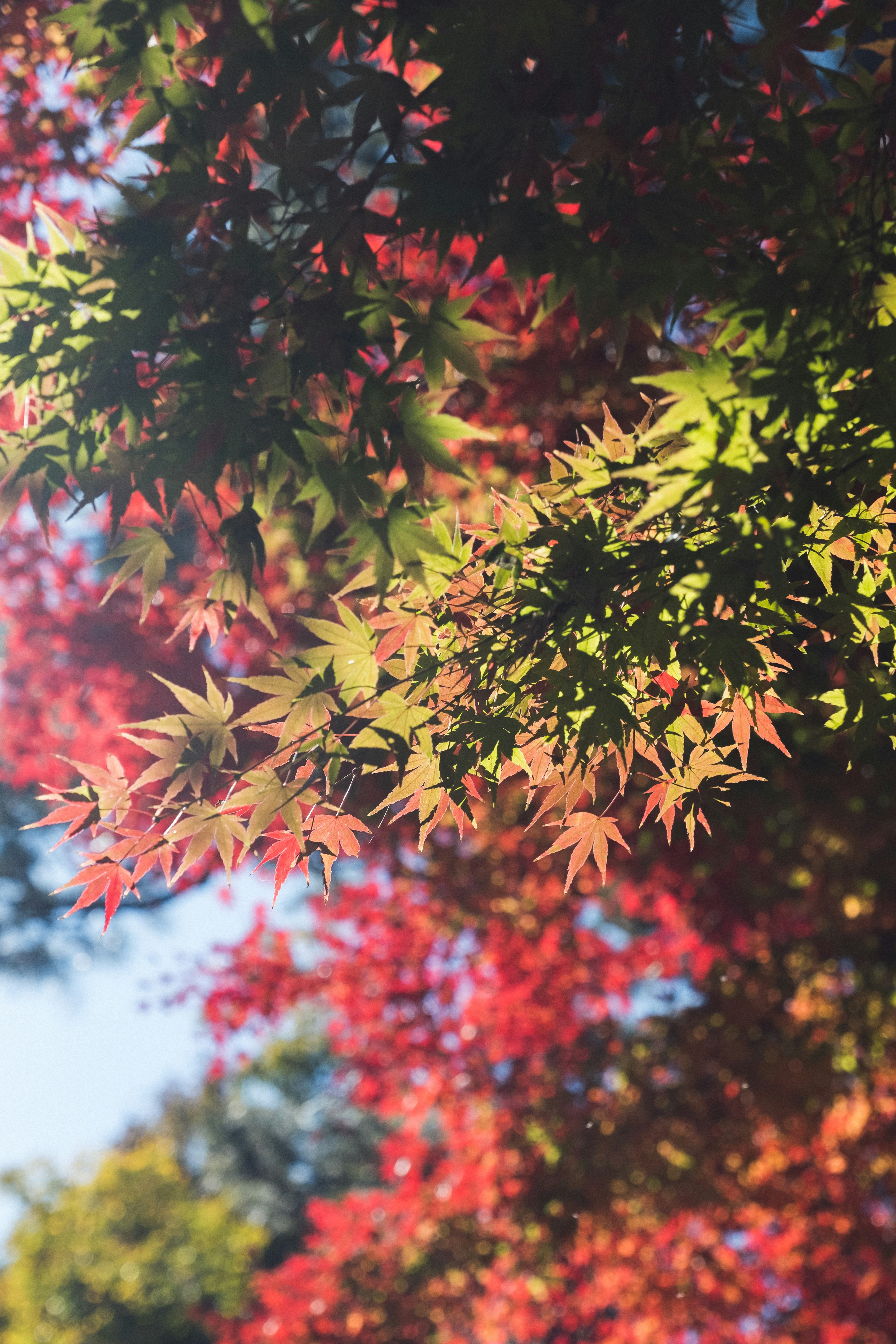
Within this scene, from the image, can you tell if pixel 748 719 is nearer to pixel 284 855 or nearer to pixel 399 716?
pixel 399 716

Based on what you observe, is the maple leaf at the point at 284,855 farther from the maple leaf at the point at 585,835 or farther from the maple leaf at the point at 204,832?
the maple leaf at the point at 585,835

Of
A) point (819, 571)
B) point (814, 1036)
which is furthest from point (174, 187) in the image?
point (814, 1036)

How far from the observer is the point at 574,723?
1895 mm

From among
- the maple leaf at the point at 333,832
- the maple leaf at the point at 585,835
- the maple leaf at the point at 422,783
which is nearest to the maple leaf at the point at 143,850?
the maple leaf at the point at 333,832

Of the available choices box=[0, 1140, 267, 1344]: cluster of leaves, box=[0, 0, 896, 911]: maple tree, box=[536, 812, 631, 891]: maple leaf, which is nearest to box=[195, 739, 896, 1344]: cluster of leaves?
box=[536, 812, 631, 891]: maple leaf

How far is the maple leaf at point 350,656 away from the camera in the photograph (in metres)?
1.81

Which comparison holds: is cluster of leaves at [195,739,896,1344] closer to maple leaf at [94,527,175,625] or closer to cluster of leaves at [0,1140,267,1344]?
maple leaf at [94,527,175,625]

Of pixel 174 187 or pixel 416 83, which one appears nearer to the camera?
pixel 174 187

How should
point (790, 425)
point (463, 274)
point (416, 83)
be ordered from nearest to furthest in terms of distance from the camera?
point (790, 425), point (416, 83), point (463, 274)

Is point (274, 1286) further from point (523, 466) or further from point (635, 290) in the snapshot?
point (635, 290)

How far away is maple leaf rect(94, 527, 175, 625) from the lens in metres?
2.14

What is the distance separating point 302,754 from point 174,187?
1409 mm

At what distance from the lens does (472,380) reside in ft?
6.86

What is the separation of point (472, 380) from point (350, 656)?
797 mm
